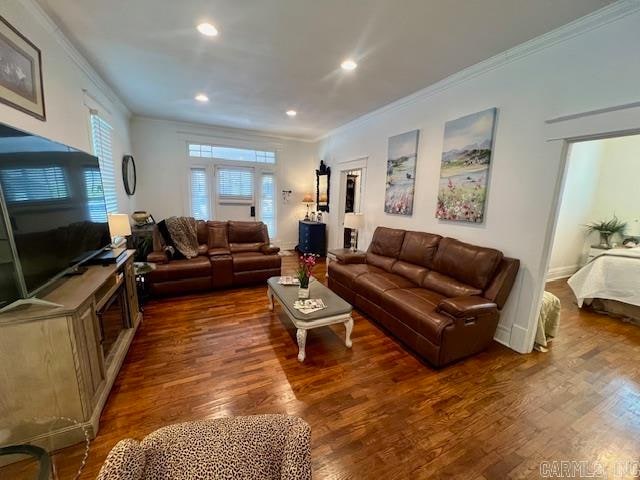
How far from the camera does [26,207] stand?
140 centimetres

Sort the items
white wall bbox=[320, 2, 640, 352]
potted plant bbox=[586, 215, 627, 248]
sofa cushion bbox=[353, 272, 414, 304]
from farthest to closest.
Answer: potted plant bbox=[586, 215, 627, 248] → sofa cushion bbox=[353, 272, 414, 304] → white wall bbox=[320, 2, 640, 352]

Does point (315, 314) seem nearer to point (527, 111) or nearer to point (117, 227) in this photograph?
point (117, 227)

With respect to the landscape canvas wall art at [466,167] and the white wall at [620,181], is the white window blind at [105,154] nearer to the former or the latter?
the landscape canvas wall art at [466,167]

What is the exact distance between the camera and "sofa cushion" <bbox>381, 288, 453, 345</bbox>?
2207mm

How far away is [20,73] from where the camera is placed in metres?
1.79

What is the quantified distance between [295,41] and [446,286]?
2807 mm

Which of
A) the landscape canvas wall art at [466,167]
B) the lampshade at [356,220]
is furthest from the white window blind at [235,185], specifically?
the landscape canvas wall art at [466,167]

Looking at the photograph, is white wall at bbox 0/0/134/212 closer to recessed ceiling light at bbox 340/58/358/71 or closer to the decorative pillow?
the decorative pillow

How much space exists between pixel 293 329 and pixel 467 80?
339 centimetres

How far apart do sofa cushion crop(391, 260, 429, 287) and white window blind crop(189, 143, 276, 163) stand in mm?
4165

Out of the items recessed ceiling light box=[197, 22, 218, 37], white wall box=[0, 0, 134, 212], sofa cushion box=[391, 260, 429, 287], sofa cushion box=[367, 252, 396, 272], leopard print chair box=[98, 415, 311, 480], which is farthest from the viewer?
sofa cushion box=[367, 252, 396, 272]

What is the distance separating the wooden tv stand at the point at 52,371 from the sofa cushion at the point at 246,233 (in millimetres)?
2862

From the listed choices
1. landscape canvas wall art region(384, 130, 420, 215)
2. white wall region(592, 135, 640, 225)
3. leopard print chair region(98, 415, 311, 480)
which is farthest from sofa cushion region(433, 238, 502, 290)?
white wall region(592, 135, 640, 225)

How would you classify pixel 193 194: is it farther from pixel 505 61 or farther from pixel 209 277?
pixel 505 61
